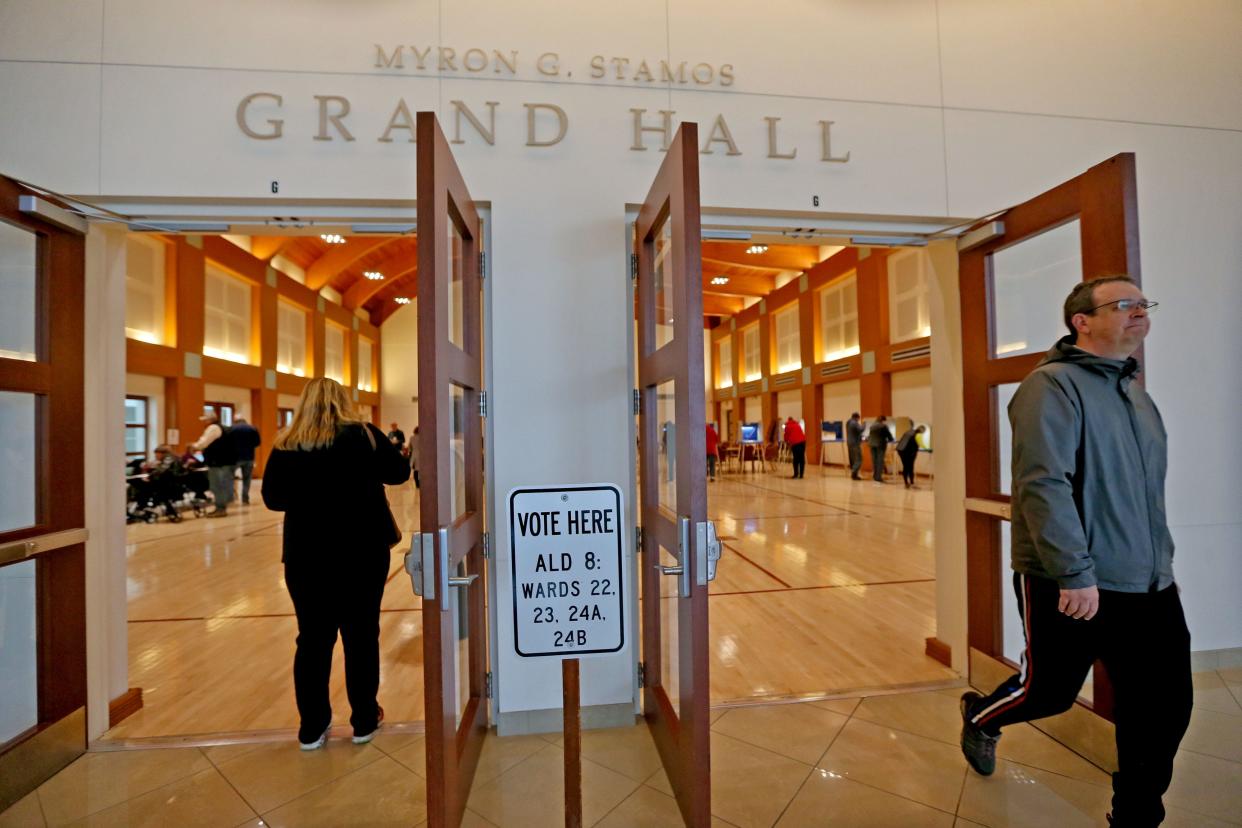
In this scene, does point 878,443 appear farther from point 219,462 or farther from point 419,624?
point 219,462

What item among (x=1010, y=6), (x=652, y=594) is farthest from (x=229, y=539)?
(x=1010, y=6)

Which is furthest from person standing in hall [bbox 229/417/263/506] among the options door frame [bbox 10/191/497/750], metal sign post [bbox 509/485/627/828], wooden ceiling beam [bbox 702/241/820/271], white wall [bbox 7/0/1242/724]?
wooden ceiling beam [bbox 702/241/820/271]

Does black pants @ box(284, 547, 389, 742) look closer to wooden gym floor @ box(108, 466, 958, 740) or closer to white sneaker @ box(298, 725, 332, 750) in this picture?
white sneaker @ box(298, 725, 332, 750)

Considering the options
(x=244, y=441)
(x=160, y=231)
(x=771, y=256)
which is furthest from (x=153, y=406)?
(x=771, y=256)

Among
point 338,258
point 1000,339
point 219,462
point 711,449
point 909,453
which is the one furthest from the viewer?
point 338,258

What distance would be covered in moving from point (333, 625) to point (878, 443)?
36.5 feet

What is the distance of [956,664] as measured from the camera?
2785 mm

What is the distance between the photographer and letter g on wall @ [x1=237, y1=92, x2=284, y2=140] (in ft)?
7.29

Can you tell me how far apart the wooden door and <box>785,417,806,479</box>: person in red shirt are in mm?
11813

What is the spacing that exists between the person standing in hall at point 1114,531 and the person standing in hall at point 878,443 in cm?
1040

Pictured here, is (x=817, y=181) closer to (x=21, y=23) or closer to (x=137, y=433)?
(x=21, y=23)

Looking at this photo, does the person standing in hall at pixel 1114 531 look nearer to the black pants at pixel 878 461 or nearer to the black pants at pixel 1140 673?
the black pants at pixel 1140 673

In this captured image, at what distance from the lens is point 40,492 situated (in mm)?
2102

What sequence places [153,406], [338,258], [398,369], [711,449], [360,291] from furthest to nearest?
[398,369] < [360,291] < [338,258] < [711,449] < [153,406]
